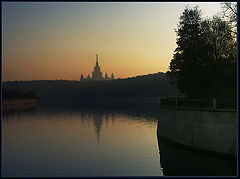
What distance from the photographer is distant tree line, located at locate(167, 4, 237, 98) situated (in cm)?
3483

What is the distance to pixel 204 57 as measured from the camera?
4041 cm

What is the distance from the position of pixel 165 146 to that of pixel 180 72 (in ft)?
41.4

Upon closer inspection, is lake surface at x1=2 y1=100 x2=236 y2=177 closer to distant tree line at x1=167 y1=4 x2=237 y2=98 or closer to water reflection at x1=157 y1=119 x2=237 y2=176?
water reflection at x1=157 y1=119 x2=237 y2=176

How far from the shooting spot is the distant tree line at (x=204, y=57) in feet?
114

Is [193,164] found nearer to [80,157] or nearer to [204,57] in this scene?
[80,157]

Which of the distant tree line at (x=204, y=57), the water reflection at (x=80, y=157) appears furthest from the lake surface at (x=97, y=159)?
the distant tree line at (x=204, y=57)

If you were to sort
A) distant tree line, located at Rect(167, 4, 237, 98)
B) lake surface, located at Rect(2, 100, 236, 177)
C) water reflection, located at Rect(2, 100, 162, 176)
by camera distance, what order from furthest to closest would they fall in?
distant tree line, located at Rect(167, 4, 237, 98) → water reflection, located at Rect(2, 100, 162, 176) → lake surface, located at Rect(2, 100, 236, 177)

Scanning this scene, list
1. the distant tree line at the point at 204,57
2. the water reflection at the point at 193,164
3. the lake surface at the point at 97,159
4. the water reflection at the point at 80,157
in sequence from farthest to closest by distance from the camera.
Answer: the distant tree line at the point at 204,57
the water reflection at the point at 80,157
the lake surface at the point at 97,159
the water reflection at the point at 193,164

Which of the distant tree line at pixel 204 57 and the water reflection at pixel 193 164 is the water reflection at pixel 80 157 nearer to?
the water reflection at pixel 193 164

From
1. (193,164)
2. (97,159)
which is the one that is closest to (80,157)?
(97,159)

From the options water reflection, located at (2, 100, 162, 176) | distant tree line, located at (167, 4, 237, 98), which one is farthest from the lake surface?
distant tree line, located at (167, 4, 237, 98)

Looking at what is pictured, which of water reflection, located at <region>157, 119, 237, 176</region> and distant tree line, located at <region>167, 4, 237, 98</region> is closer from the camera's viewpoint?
water reflection, located at <region>157, 119, 237, 176</region>

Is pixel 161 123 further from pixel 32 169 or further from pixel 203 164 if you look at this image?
pixel 32 169

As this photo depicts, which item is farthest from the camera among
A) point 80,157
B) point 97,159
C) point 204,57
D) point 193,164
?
point 204,57
